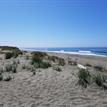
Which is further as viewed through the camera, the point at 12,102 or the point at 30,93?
the point at 30,93

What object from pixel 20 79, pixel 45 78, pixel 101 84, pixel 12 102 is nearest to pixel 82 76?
pixel 101 84

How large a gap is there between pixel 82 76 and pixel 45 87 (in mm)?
1767

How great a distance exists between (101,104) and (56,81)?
275 centimetres

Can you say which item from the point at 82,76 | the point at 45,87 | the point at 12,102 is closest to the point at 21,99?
the point at 12,102

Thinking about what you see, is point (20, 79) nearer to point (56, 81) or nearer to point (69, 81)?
point (56, 81)

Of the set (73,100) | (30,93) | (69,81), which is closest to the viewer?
(73,100)

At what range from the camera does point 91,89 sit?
243 inches

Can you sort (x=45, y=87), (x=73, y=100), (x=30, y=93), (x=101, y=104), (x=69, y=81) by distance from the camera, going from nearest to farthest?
(x=101, y=104) → (x=73, y=100) → (x=30, y=93) → (x=45, y=87) → (x=69, y=81)

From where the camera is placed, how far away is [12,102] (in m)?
5.00

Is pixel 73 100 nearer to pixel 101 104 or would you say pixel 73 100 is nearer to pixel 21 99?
pixel 101 104

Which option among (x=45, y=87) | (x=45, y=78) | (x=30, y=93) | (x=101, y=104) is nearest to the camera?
(x=101, y=104)

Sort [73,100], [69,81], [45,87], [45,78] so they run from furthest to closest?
[45,78] → [69,81] → [45,87] → [73,100]

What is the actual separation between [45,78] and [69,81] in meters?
1.19

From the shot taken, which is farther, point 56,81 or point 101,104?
point 56,81
